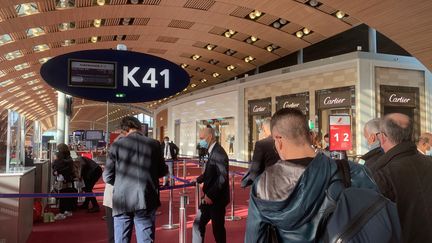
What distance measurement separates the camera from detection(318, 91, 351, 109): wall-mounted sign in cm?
1527

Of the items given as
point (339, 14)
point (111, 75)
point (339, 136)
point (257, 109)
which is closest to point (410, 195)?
point (111, 75)

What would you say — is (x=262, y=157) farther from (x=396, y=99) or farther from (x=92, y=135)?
(x=396, y=99)

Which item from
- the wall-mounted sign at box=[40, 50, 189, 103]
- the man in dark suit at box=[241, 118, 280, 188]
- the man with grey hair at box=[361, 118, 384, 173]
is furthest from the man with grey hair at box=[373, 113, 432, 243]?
the man in dark suit at box=[241, 118, 280, 188]

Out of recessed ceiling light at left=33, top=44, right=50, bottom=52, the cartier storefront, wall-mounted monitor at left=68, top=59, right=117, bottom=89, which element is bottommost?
wall-mounted monitor at left=68, top=59, right=117, bottom=89

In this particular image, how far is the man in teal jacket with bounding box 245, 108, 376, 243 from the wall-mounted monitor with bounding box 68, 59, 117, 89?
176 centimetres

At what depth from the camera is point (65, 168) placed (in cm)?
756

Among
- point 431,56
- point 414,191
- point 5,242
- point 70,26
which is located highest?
point 70,26

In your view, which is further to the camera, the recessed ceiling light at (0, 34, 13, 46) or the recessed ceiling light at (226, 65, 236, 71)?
the recessed ceiling light at (226, 65, 236, 71)

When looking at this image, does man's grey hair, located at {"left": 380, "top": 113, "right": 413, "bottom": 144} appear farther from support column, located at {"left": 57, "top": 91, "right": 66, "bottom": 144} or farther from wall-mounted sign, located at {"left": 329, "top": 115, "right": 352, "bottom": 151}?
support column, located at {"left": 57, "top": 91, "right": 66, "bottom": 144}

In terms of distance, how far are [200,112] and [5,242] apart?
22862mm

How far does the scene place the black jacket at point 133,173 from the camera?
3531mm

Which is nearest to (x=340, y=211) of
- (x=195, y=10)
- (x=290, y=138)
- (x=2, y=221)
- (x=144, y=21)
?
(x=290, y=138)

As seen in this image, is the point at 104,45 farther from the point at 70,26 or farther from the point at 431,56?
the point at 431,56

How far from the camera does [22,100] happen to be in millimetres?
39812
